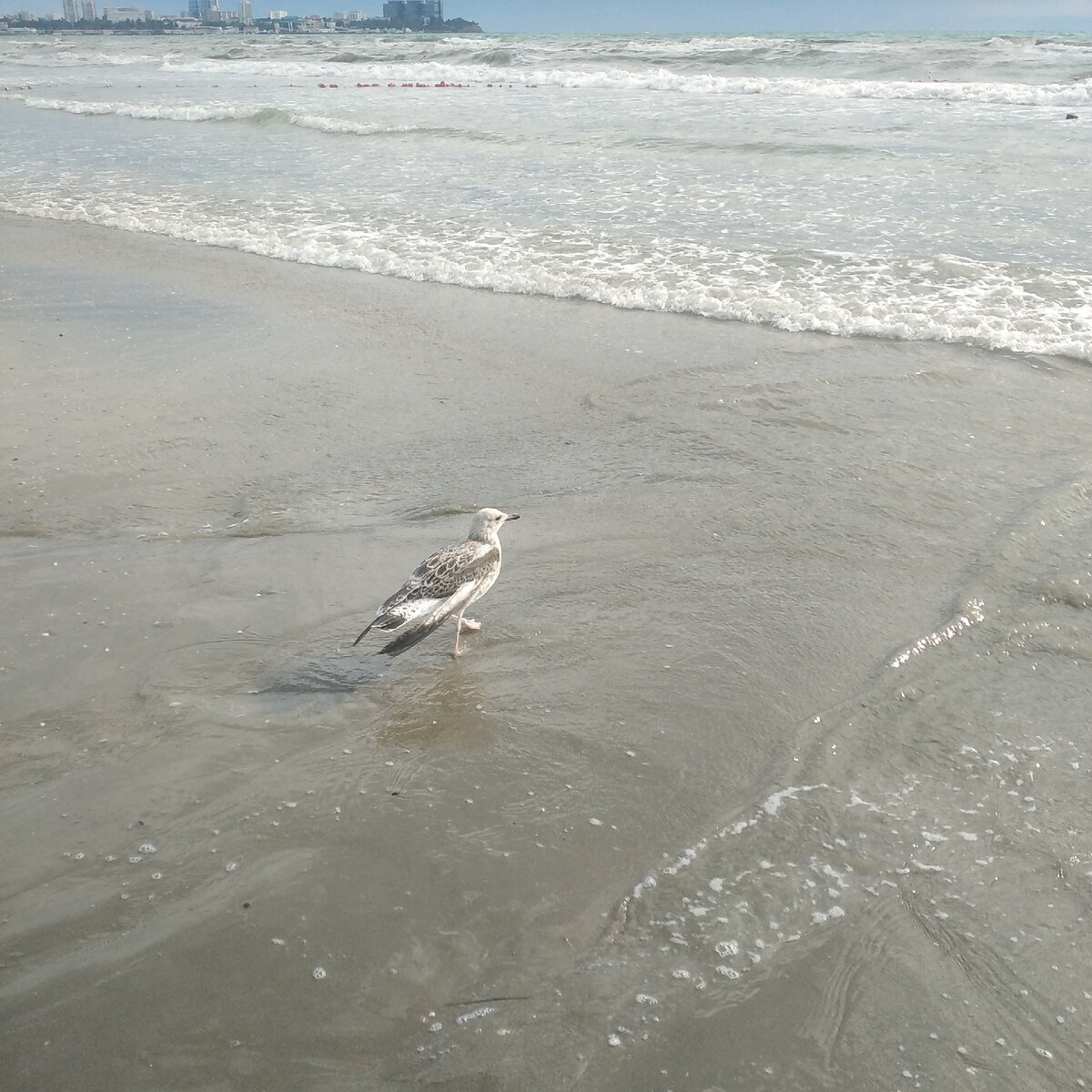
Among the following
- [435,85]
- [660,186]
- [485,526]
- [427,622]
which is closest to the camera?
[427,622]

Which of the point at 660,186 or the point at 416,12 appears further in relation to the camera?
the point at 416,12

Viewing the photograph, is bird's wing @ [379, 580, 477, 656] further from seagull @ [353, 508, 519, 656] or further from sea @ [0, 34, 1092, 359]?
sea @ [0, 34, 1092, 359]

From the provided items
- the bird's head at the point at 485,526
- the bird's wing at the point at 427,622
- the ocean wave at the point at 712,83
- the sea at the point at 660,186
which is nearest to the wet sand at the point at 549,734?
the bird's wing at the point at 427,622

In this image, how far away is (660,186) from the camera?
49.0 feet

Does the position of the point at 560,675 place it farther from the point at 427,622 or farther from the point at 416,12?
the point at 416,12

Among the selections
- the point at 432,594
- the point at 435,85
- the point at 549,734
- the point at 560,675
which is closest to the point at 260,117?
the point at 435,85

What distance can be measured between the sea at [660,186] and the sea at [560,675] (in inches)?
6.0

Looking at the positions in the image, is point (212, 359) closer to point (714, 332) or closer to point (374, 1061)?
point (714, 332)

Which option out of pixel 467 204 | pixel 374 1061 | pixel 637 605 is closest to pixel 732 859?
pixel 374 1061

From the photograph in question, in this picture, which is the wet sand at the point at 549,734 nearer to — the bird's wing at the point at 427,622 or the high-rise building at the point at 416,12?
the bird's wing at the point at 427,622

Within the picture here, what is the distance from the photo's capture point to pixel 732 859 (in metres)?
3.44

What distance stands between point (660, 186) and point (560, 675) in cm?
1209

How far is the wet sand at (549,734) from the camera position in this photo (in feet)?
9.43

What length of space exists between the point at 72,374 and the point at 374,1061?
6.58 meters
